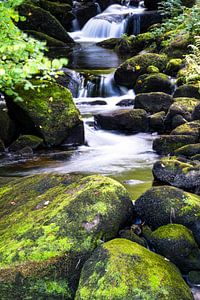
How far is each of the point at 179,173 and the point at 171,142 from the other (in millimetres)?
2297

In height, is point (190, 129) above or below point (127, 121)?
above

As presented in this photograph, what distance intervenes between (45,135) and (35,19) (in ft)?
50.6

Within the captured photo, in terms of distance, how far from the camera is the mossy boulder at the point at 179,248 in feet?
12.5

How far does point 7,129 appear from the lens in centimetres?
900

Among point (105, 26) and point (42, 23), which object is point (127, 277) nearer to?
point (42, 23)

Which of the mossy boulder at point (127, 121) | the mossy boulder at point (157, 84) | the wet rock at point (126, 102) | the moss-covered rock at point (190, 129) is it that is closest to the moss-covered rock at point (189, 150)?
the moss-covered rock at point (190, 129)

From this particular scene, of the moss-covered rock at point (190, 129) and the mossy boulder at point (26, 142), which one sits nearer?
the moss-covered rock at point (190, 129)

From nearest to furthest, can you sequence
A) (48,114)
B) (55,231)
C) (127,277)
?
(127,277) → (55,231) → (48,114)

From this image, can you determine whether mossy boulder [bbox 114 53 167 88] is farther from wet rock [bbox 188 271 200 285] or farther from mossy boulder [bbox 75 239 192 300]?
mossy boulder [bbox 75 239 192 300]

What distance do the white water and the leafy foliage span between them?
2009 centimetres

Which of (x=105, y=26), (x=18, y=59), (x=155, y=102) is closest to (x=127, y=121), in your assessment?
(x=155, y=102)

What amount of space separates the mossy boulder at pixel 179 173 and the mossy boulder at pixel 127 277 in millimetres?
2489

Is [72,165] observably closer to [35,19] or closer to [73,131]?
[73,131]

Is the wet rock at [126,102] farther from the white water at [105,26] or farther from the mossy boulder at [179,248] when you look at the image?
the white water at [105,26]
